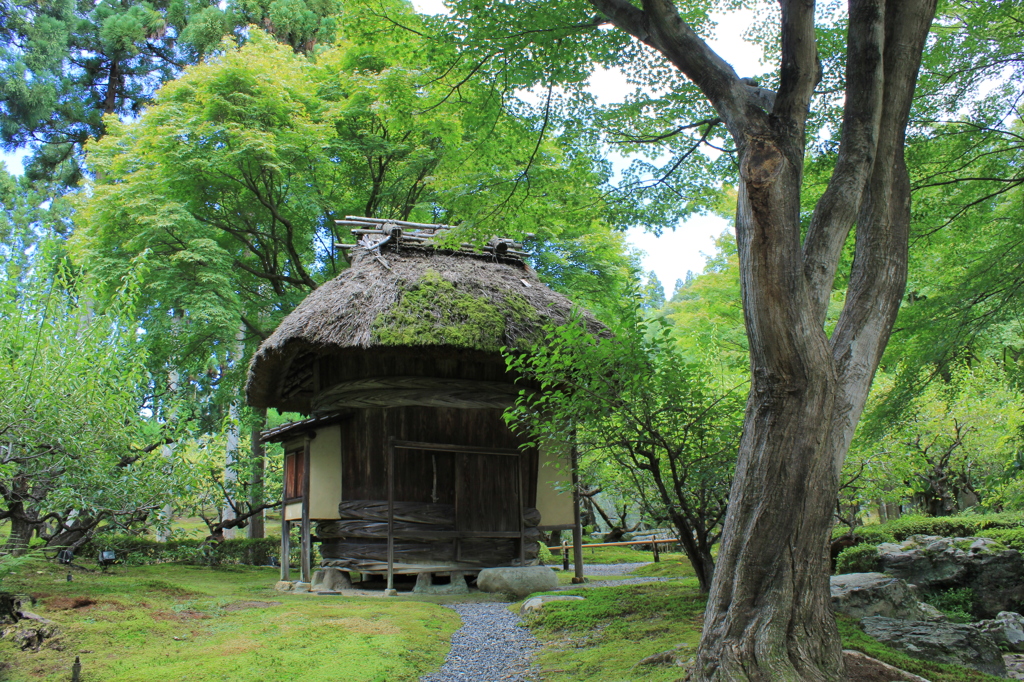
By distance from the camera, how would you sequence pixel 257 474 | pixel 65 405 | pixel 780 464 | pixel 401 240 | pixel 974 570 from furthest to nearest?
1. pixel 257 474
2. pixel 401 240
3. pixel 974 570
4. pixel 65 405
5. pixel 780 464

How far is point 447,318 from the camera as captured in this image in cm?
881

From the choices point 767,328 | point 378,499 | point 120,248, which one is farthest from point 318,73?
point 767,328

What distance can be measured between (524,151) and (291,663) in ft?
16.6

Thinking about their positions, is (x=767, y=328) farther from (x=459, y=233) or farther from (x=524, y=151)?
(x=524, y=151)

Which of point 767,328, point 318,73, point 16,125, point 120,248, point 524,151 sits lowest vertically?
point 767,328

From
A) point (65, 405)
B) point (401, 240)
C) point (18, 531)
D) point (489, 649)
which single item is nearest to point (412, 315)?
point (401, 240)

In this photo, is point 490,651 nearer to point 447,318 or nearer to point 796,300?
point 796,300

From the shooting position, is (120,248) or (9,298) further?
(120,248)

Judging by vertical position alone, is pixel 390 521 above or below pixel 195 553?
above

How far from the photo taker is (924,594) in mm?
6441

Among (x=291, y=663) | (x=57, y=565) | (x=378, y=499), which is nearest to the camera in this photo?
(x=291, y=663)

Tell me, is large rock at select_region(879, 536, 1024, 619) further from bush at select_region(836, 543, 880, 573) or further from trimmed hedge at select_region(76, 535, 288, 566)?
trimmed hedge at select_region(76, 535, 288, 566)

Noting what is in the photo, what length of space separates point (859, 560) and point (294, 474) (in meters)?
8.29

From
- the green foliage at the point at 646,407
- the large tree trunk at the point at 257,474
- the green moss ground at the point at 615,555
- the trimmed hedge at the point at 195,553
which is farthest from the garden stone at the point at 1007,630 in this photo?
the trimmed hedge at the point at 195,553
